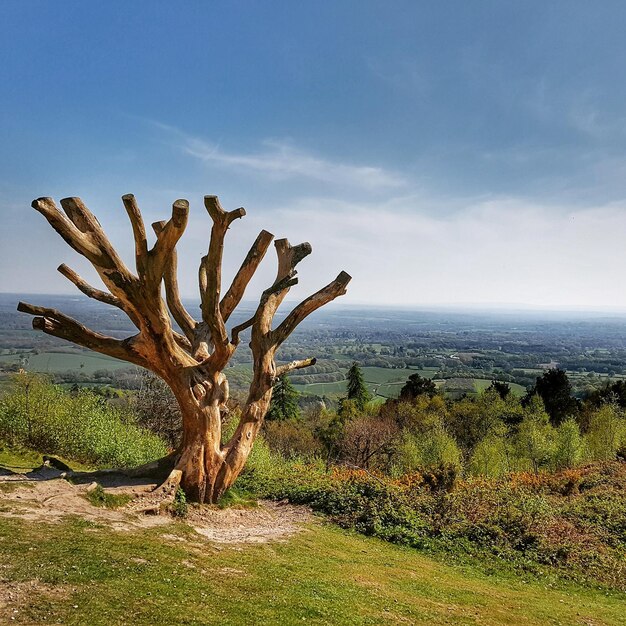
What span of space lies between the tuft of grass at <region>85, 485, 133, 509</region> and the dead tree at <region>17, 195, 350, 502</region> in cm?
114

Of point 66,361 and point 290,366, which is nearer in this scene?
point 290,366

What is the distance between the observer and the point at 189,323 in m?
12.3

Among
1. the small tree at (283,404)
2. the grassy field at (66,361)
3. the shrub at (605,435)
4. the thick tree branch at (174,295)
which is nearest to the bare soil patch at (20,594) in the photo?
the thick tree branch at (174,295)

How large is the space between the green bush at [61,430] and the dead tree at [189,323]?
7750 mm

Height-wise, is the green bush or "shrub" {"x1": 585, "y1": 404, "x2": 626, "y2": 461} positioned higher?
the green bush

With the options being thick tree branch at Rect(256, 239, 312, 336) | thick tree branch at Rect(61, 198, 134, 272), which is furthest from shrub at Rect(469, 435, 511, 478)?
thick tree branch at Rect(61, 198, 134, 272)

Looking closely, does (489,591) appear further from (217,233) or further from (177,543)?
(217,233)

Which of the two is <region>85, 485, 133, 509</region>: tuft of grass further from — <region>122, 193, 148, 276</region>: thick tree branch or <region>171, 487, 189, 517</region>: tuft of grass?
<region>122, 193, 148, 276</region>: thick tree branch

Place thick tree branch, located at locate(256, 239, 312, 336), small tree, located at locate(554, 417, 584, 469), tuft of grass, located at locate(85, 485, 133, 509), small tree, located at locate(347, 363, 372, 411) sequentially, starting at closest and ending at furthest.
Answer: tuft of grass, located at locate(85, 485, 133, 509)
thick tree branch, located at locate(256, 239, 312, 336)
small tree, located at locate(554, 417, 584, 469)
small tree, located at locate(347, 363, 372, 411)

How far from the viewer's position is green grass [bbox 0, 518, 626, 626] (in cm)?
462

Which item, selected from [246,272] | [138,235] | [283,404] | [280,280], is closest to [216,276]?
[246,272]

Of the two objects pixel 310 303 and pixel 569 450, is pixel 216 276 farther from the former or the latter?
pixel 569 450

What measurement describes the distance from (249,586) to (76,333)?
647cm

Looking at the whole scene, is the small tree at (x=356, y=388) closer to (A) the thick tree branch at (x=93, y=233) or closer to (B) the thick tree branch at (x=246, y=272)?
(B) the thick tree branch at (x=246, y=272)
